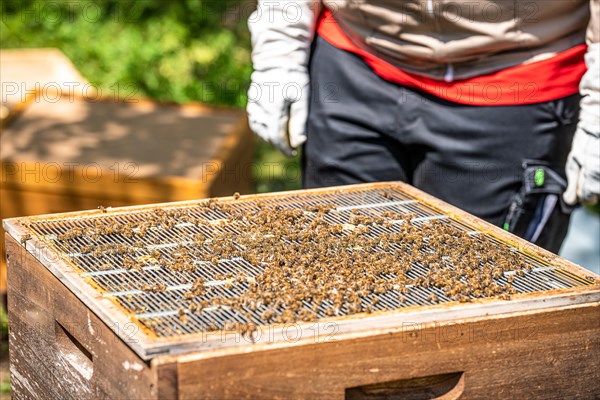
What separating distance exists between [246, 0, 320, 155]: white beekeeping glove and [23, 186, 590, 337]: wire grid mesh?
0.50 metres

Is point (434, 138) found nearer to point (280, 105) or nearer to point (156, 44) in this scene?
point (280, 105)

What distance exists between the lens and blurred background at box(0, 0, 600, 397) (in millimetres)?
3826

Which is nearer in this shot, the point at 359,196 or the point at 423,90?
the point at 359,196

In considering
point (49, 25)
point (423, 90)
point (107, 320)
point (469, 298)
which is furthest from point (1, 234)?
point (49, 25)

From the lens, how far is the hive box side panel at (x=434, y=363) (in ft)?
5.32

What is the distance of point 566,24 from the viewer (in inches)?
102

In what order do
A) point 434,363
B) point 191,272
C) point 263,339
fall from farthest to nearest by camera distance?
point 191,272
point 434,363
point 263,339

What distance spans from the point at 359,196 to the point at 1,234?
209 centimetres

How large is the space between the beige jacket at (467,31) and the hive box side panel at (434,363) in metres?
0.96

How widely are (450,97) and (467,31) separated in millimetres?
212

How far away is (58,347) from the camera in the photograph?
1942 millimetres

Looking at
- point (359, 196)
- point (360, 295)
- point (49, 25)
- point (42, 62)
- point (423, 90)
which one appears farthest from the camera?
point (49, 25)

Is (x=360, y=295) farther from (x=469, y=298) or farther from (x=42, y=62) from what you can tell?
(x=42, y=62)

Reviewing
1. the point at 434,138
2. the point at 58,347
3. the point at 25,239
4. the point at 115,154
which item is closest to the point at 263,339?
the point at 58,347
